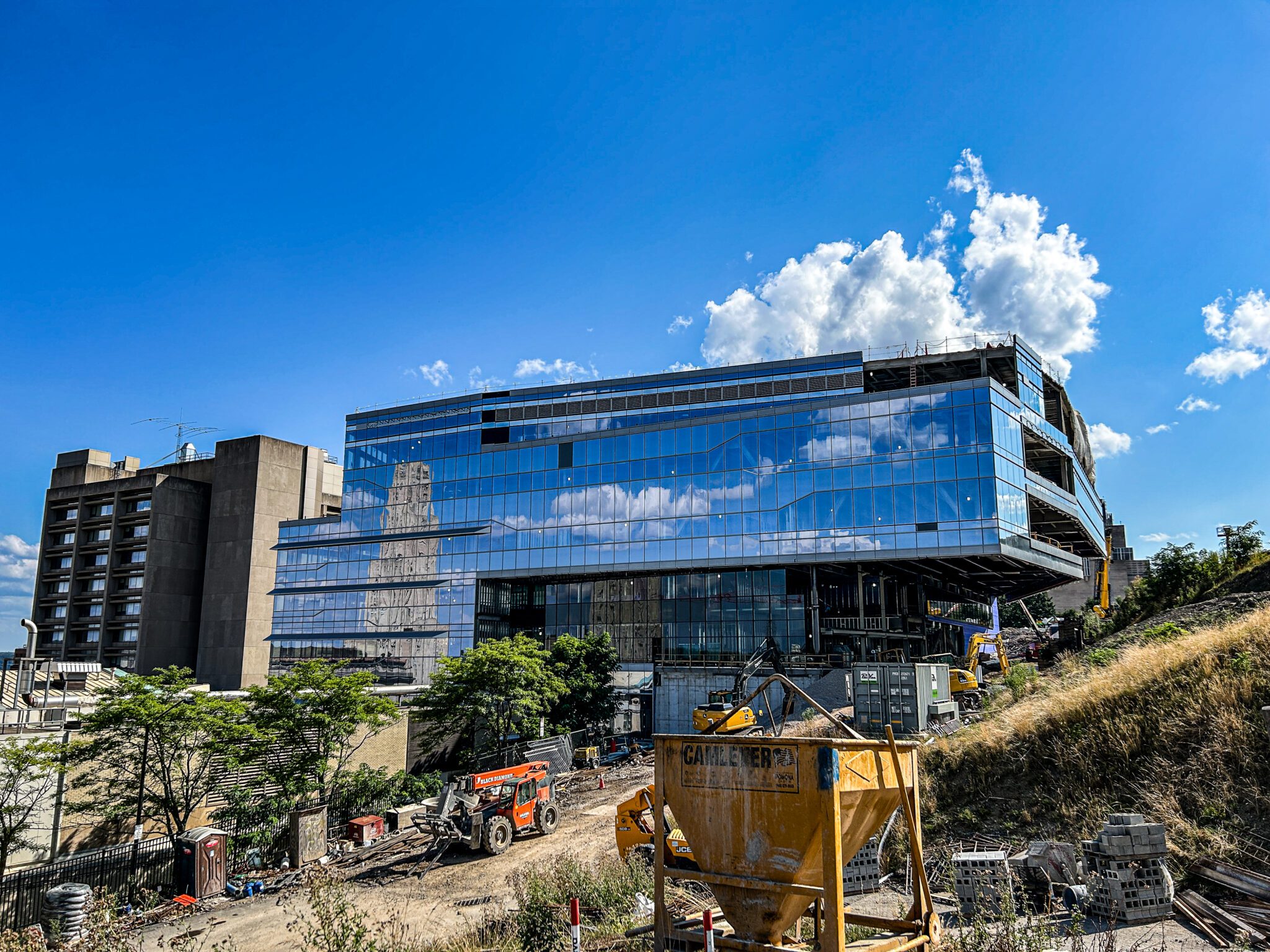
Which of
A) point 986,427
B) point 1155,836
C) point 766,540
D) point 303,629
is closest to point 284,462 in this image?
point 303,629

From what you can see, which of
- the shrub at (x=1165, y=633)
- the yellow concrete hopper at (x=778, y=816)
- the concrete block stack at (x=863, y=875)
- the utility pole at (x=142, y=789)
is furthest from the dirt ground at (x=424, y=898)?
the shrub at (x=1165, y=633)

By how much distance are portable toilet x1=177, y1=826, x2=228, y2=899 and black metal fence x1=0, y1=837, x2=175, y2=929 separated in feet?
2.90

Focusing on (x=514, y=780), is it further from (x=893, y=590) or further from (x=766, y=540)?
(x=893, y=590)

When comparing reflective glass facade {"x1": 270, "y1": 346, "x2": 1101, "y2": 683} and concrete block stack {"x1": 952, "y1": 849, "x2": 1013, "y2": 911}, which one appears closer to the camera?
concrete block stack {"x1": 952, "y1": 849, "x2": 1013, "y2": 911}

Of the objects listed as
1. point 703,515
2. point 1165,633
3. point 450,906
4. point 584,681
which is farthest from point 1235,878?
point 703,515

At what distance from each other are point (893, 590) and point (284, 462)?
207ft

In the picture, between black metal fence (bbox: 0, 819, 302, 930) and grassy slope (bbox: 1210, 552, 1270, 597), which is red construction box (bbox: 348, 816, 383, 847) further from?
grassy slope (bbox: 1210, 552, 1270, 597)

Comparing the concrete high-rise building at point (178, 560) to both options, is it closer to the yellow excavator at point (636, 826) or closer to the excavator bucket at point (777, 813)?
the yellow excavator at point (636, 826)

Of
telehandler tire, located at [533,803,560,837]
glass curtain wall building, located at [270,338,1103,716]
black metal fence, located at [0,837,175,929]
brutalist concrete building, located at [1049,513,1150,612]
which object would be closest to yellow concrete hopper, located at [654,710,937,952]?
telehandler tire, located at [533,803,560,837]

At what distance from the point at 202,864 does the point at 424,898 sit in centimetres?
746

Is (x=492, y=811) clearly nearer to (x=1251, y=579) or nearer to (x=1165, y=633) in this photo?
(x=1165, y=633)

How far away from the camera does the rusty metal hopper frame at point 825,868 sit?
309 inches

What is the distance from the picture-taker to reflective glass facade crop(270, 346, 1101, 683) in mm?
50812

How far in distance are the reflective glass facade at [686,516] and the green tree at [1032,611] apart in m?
41.8
